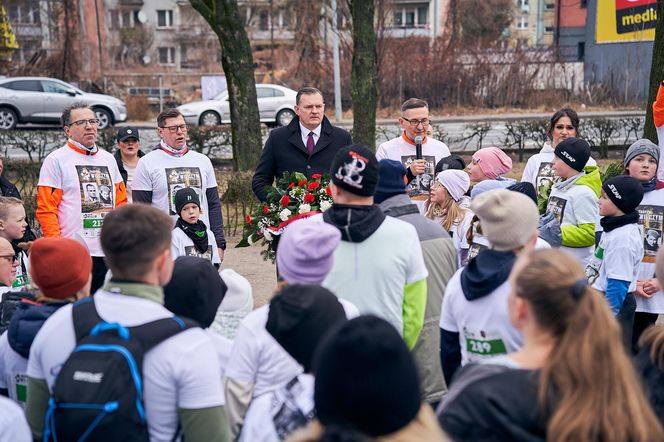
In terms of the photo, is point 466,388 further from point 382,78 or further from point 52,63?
point 52,63

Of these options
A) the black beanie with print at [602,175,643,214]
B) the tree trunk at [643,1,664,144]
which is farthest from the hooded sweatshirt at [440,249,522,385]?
the tree trunk at [643,1,664,144]

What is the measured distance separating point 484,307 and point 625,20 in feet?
122

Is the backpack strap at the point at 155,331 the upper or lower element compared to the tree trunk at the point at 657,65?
lower

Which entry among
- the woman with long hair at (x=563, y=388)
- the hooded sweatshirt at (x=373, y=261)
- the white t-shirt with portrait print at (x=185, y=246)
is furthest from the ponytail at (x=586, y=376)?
the white t-shirt with portrait print at (x=185, y=246)

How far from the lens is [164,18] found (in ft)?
195

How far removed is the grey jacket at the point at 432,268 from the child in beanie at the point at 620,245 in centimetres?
137

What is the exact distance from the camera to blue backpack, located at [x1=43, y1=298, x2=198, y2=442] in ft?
8.81

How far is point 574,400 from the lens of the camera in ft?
7.81

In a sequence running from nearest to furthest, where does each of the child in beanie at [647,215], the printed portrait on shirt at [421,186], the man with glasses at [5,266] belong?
the man with glasses at [5,266], the child in beanie at [647,215], the printed portrait on shirt at [421,186]

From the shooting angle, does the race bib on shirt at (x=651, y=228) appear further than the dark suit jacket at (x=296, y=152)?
No

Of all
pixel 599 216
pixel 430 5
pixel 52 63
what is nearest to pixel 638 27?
pixel 430 5

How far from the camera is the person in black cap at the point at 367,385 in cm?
205

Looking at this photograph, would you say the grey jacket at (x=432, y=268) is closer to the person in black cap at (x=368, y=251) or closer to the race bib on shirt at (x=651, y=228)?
the person in black cap at (x=368, y=251)

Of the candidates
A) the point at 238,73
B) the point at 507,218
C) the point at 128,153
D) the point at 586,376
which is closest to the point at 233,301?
the point at 507,218
